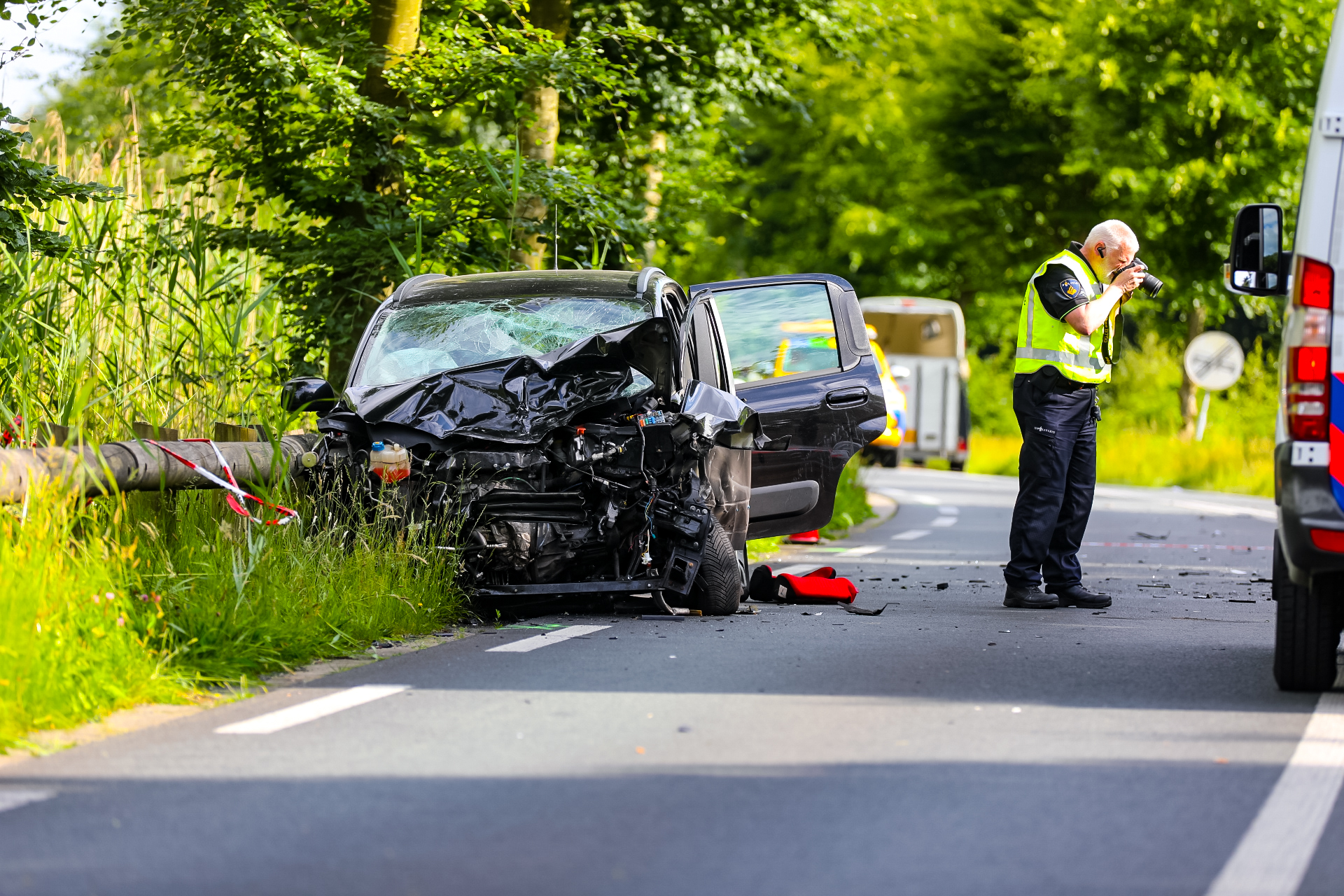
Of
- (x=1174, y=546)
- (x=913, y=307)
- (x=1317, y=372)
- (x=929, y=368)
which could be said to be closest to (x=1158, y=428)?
(x=929, y=368)

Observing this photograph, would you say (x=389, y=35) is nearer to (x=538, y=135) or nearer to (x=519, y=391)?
(x=538, y=135)

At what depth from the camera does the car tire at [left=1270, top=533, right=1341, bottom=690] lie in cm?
639

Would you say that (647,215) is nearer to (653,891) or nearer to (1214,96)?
(653,891)

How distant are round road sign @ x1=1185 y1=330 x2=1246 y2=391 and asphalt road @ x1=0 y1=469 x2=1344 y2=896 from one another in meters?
21.9

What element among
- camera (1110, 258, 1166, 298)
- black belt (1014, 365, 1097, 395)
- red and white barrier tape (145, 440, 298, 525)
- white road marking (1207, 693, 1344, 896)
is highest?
camera (1110, 258, 1166, 298)

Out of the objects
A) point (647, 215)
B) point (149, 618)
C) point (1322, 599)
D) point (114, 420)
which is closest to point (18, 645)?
point (149, 618)

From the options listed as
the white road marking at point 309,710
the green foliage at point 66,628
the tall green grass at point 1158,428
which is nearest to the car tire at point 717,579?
the white road marking at point 309,710

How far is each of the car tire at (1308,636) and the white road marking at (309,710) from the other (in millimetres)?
3036

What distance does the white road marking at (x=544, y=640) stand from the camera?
24.4ft

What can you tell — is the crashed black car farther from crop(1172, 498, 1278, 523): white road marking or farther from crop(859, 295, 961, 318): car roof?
crop(859, 295, 961, 318): car roof

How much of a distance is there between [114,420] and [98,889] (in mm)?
5443

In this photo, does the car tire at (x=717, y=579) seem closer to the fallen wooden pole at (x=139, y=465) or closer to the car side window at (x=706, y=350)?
the car side window at (x=706, y=350)

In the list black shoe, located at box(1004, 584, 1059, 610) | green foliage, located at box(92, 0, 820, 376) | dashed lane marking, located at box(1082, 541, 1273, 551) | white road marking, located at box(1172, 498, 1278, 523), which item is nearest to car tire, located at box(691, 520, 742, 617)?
black shoe, located at box(1004, 584, 1059, 610)

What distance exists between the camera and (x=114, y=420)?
9.06 metres
